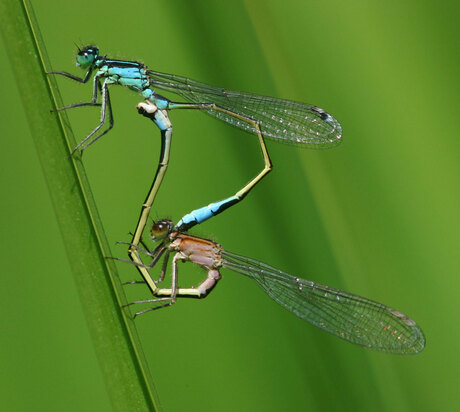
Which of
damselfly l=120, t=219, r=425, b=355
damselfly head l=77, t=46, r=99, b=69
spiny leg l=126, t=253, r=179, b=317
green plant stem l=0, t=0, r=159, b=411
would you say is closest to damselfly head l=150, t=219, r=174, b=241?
damselfly l=120, t=219, r=425, b=355

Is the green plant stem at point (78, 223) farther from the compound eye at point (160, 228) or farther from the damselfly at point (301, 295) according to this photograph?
the compound eye at point (160, 228)

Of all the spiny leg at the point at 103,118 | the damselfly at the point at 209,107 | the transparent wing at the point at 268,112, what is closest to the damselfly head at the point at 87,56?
the damselfly at the point at 209,107

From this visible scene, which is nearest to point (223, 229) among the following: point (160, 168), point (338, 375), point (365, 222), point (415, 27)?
point (160, 168)

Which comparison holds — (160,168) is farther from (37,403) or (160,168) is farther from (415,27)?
(415,27)

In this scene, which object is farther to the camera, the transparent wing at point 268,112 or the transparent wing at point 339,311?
the transparent wing at point 268,112

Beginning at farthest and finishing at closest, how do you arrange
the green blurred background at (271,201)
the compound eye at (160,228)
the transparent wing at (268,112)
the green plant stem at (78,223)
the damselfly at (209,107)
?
the compound eye at (160,228) → the transparent wing at (268,112) → the damselfly at (209,107) → the green blurred background at (271,201) → the green plant stem at (78,223)

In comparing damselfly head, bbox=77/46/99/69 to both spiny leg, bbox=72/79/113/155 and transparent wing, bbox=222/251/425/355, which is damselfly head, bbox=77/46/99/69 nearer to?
spiny leg, bbox=72/79/113/155

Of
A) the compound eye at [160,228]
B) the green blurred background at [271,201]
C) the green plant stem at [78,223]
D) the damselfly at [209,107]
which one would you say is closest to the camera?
the green plant stem at [78,223]
